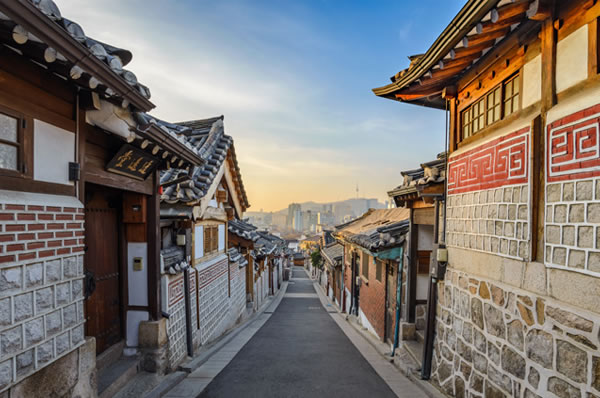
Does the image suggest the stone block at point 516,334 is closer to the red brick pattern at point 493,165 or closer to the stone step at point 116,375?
the red brick pattern at point 493,165

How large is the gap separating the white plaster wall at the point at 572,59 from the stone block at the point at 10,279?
19.4ft

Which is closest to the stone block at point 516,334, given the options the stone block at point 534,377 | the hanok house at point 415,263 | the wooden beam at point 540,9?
the stone block at point 534,377

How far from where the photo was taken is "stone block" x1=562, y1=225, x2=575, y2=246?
10.3 ft

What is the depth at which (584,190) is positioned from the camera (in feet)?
9.91

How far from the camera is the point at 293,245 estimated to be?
97000 mm

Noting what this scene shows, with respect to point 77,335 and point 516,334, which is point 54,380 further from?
point 516,334

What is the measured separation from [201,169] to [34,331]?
6.12 m

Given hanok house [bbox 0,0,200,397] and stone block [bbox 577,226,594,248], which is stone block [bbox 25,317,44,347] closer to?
hanok house [bbox 0,0,200,397]

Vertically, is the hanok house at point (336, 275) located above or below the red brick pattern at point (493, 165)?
below

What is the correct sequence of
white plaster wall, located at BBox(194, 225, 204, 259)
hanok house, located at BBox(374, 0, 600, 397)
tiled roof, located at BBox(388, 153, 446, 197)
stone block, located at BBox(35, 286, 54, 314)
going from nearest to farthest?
hanok house, located at BBox(374, 0, 600, 397), stone block, located at BBox(35, 286, 54, 314), tiled roof, located at BBox(388, 153, 446, 197), white plaster wall, located at BBox(194, 225, 204, 259)

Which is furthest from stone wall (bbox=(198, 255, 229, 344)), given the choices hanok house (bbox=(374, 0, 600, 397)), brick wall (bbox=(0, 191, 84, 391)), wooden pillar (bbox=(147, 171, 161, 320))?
hanok house (bbox=(374, 0, 600, 397))

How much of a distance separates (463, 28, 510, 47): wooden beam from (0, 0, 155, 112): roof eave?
164 inches

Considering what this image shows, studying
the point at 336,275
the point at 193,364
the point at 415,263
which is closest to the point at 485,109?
the point at 415,263

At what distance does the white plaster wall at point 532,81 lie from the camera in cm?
377
